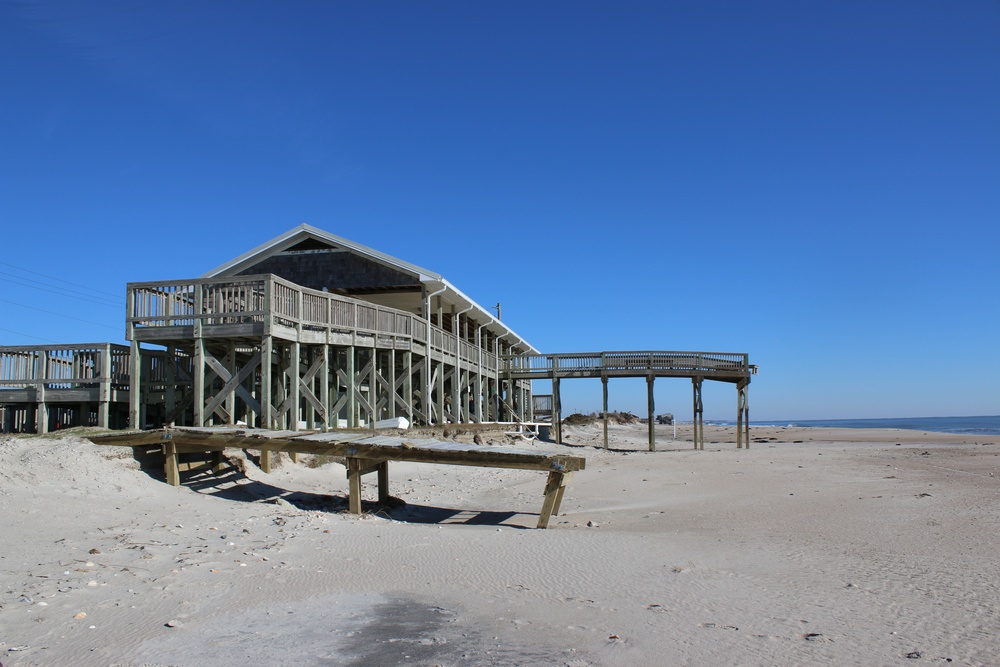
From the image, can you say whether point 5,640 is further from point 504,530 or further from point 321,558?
point 504,530

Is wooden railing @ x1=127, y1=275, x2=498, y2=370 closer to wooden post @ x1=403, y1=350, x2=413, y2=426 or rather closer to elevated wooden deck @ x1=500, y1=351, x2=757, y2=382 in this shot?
wooden post @ x1=403, y1=350, x2=413, y2=426

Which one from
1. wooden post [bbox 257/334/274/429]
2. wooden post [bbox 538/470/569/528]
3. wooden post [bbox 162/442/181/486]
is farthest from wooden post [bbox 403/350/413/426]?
wooden post [bbox 538/470/569/528]

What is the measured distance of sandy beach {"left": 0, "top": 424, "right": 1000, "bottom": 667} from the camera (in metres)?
4.86

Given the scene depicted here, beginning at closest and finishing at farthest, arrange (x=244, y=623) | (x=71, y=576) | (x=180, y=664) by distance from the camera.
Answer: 1. (x=180, y=664)
2. (x=244, y=623)
3. (x=71, y=576)

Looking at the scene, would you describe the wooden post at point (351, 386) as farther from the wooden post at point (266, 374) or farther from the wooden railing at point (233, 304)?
the wooden post at point (266, 374)

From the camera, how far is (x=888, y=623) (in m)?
5.42

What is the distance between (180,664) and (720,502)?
9.47 meters

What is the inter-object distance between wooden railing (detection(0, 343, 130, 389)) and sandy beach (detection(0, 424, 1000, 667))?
4243 mm

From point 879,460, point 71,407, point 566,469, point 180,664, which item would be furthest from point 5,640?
point 879,460

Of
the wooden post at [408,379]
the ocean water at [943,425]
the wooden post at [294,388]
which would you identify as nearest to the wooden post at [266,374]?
the wooden post at [294,388]

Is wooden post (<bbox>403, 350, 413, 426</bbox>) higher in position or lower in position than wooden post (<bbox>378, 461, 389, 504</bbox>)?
higher

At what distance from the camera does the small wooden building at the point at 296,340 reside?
45.8 ft

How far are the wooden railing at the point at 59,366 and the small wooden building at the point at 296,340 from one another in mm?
589

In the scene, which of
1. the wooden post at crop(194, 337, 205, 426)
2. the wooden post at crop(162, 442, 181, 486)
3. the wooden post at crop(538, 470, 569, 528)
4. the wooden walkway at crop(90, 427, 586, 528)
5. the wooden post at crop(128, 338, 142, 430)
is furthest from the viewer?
the wooden post at crop(128, 338, 142, 430)
